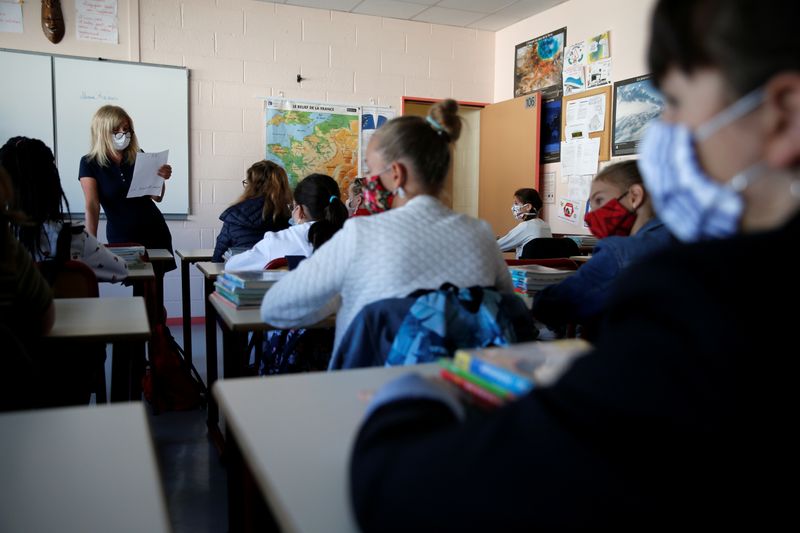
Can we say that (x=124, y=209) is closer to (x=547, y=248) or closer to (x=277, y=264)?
(x=277, y=264)

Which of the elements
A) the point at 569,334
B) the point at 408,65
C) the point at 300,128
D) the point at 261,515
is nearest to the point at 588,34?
the point at 408,65

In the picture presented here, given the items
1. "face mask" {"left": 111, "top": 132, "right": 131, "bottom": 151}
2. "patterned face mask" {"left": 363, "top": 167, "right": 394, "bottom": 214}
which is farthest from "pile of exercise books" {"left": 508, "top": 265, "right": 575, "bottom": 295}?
"face mask" {"left": 111, "top": 132, "right": 131, "bottom": 151}

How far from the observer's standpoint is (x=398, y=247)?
1.41 meters

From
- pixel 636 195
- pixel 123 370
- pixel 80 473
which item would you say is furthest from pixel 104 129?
pixel 80 473

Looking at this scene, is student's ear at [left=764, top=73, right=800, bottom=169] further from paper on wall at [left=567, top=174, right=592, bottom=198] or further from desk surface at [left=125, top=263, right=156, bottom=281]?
paper on wall at [left=567, top=174, right=592, bottom=198]

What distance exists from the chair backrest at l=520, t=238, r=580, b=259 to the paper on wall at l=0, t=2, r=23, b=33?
12.4 feet

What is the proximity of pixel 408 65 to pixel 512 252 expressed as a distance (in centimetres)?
206

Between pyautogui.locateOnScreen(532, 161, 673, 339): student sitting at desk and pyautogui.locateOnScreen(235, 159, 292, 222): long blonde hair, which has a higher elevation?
pyautogui.locateOnScreen(235, 159, 292, 222): long blonde hair

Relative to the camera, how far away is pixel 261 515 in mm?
990

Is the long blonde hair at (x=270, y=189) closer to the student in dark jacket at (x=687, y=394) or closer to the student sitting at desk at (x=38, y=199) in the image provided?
the student sitting at desk at (x=38, y=199)

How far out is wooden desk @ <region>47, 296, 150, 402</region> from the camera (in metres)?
1.55

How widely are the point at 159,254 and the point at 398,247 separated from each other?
2.43 metres

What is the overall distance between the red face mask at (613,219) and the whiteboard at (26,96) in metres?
4.01

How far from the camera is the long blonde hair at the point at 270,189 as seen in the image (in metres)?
3.54
